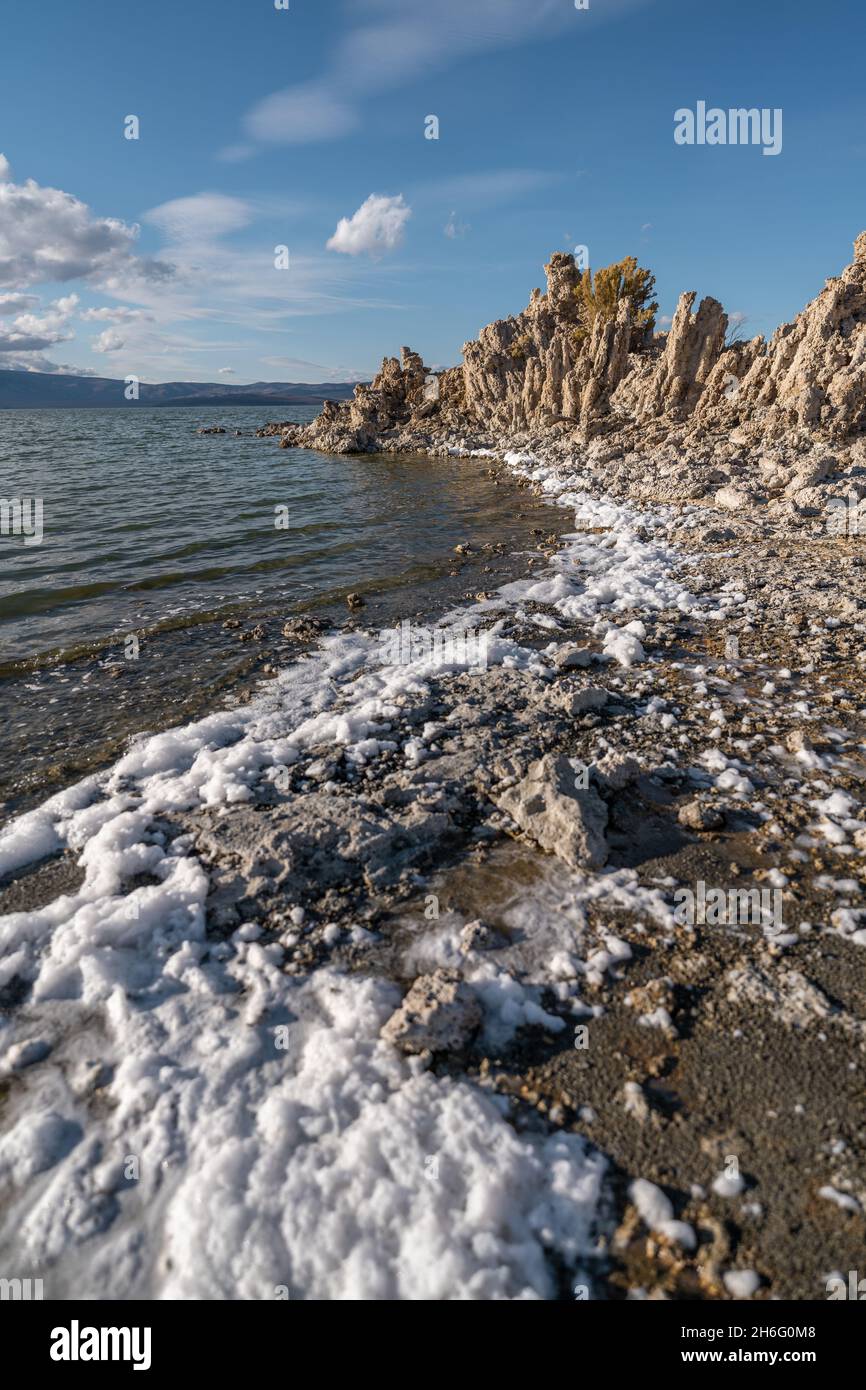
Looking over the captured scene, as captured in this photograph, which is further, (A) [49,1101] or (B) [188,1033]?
(B) [188,1033]

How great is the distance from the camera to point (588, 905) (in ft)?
17.8

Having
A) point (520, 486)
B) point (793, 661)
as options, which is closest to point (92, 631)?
point (793, 661)

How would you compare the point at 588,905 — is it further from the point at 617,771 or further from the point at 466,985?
the point at 617,771

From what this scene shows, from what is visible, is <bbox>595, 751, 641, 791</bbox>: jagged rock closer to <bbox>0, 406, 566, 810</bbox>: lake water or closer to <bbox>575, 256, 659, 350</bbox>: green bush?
<bbox>0, 406, 566, 810</bbox>: lake water

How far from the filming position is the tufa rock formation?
80.9ft

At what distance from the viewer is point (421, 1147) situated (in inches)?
145

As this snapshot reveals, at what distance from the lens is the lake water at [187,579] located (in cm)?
967

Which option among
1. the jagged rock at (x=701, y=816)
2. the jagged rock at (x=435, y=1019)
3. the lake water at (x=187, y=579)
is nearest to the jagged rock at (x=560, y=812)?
the jagged rock at (x=701, y=816)

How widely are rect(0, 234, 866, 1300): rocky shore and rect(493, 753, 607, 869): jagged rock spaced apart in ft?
0.11
